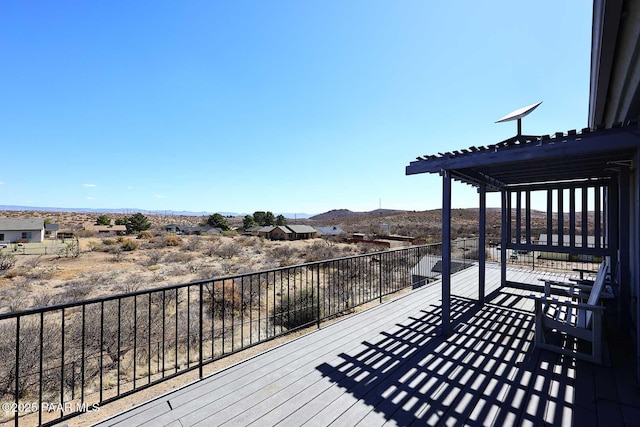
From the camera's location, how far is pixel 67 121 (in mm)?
15070

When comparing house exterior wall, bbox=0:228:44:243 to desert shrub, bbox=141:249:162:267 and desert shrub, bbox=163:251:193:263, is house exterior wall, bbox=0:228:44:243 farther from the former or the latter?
desert shrub, bbox=163:251:193:263

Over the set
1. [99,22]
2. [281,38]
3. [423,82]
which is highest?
[281,38]

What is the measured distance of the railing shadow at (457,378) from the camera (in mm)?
1909

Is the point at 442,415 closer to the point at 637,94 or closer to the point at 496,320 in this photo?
the point at 496,320

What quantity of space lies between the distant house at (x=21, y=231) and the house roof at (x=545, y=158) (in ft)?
134

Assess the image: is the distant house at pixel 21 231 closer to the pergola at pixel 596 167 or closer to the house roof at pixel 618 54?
the pergola at pixel 596 167

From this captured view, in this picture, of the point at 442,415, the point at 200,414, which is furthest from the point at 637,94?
the point at 200,414

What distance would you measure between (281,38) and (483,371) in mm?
8822

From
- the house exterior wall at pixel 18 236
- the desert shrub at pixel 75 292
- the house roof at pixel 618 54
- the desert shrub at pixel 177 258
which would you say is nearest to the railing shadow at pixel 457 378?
the house roof at pixel 618 54

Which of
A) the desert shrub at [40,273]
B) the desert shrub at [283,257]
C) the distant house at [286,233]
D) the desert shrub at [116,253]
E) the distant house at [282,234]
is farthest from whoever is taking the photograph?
the distant house at [286,233]

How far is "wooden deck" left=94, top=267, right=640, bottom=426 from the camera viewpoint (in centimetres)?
188

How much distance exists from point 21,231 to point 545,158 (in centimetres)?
4319

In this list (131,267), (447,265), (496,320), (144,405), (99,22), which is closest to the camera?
(144,405)

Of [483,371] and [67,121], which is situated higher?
[67,121]
